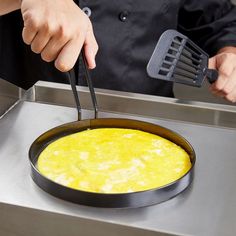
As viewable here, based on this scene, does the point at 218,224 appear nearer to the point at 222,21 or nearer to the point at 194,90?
the point at 222,21

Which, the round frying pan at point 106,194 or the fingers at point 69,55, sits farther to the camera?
the fingers at point 69,55

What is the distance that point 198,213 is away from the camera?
0.89m

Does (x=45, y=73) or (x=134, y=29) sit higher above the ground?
(x=134, y=29)

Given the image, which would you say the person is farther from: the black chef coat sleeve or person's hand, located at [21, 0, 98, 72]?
person's hand, located at [21, 0, 98, 72]

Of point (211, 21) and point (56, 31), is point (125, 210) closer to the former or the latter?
point (56, 31)

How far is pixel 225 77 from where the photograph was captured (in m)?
1.41

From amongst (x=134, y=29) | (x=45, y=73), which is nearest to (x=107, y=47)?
(x=134, y=29)

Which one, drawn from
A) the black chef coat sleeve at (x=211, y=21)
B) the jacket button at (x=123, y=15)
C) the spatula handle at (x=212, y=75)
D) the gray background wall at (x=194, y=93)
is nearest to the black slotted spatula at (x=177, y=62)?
the spatula handle at (x=212, y=75)

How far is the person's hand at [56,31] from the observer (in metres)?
1.03

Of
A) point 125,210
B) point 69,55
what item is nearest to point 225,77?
point 69,55

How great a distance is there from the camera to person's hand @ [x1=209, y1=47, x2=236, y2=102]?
1389 millimetres

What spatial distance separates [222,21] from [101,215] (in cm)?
107

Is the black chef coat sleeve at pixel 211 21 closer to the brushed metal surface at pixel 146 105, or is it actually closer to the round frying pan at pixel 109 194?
the brushed metal surface at pixel 146 105

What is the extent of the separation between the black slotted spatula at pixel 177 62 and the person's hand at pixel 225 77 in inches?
4.2
